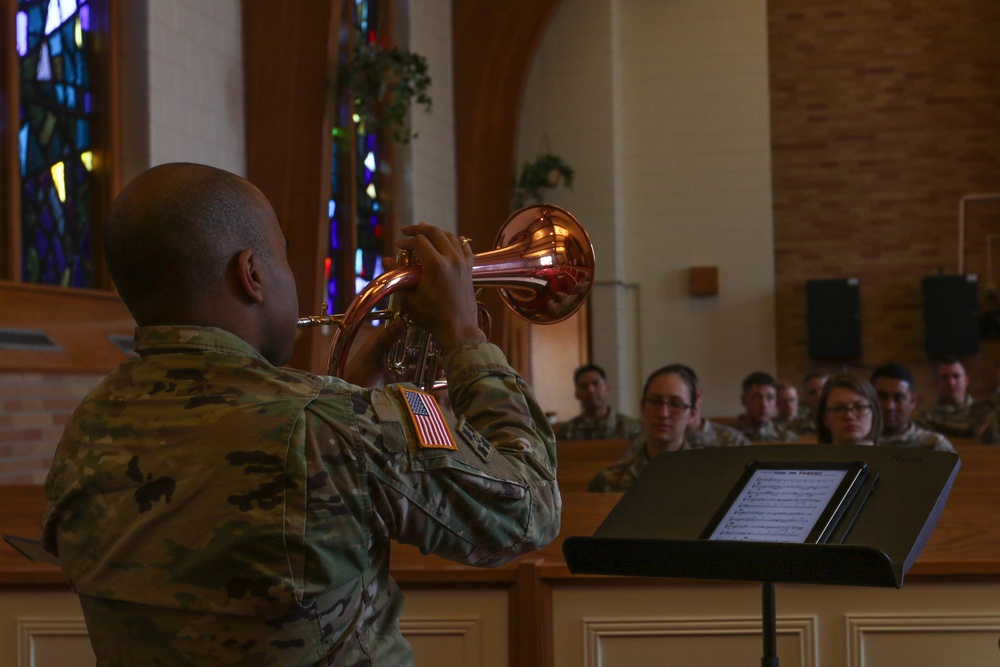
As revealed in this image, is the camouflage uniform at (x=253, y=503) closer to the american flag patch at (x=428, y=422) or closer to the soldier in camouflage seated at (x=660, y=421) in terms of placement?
the american flag patch at (x=428, y=422)

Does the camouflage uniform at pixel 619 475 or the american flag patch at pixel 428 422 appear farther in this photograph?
the camouflage uniform at pixel 619 475

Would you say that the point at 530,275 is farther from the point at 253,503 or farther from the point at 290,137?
the point at 290,137

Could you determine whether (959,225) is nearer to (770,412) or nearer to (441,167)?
(770,412)

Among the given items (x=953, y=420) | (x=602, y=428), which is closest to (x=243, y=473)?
(x=602, y=428)

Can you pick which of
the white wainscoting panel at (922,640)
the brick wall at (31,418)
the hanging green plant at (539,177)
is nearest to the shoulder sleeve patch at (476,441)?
the white wainscoting panel at (922,640)

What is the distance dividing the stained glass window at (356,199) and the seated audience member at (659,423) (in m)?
3.25

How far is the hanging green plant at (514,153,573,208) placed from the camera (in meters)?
10.4

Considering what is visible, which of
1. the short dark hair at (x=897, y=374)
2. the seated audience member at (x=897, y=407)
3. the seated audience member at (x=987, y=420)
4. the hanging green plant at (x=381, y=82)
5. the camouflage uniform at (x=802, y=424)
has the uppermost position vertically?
the hanging green plant at (x=381, y=82)

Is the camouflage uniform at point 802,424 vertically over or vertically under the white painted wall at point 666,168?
under

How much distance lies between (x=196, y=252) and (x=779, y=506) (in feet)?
3.61

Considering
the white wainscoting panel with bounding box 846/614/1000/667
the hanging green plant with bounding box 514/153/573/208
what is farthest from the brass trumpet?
the hanging green plant with bounding box 514/153/573/208

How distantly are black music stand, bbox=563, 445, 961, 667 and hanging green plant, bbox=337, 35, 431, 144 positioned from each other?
17.4 ft

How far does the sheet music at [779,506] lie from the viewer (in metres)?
1.83

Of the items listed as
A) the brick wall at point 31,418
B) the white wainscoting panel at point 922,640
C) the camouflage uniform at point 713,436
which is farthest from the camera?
the camouflage uniform at point 713,436
